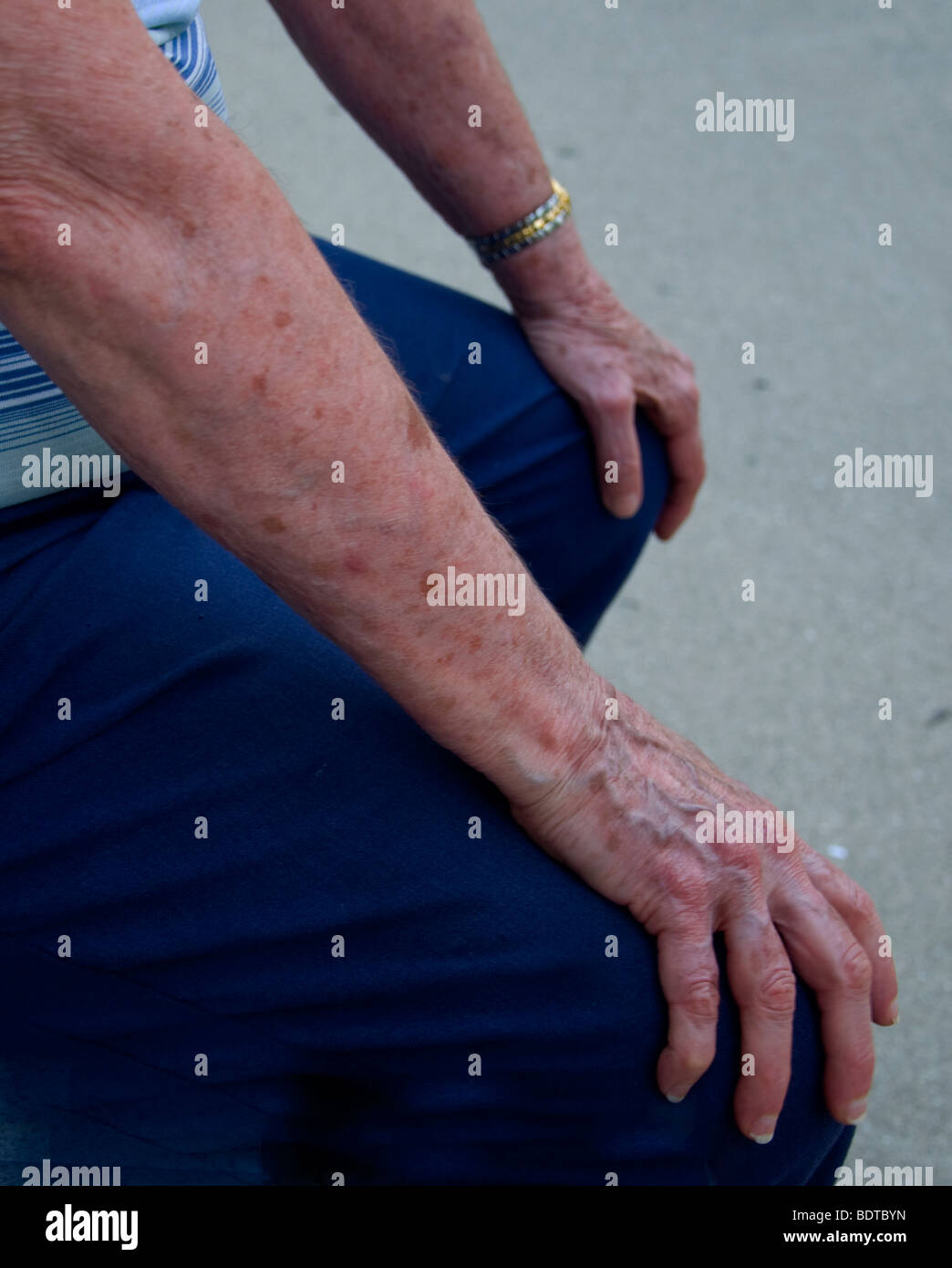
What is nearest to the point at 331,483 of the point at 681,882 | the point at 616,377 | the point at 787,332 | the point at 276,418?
the point at 276,418

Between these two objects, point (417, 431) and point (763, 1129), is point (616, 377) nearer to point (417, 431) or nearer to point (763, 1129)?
point (417, 431)

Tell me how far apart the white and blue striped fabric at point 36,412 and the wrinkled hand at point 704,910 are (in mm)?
362

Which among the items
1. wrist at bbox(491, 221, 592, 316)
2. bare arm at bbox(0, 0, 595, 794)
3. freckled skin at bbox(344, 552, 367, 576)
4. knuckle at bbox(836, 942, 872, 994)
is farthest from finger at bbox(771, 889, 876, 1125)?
wrist at bbox(491, 221, 592, 316)

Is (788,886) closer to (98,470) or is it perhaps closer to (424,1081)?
(424,1081)

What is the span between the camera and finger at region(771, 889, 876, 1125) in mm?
823

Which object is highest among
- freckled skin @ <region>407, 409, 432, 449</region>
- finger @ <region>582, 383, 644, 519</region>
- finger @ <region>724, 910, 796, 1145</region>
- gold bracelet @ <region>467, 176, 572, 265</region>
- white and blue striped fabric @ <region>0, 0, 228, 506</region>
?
gold bracelet @ <region>467, 176, 572, 265</region>

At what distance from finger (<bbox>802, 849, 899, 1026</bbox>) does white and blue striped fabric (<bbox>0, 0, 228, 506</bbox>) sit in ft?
1.83

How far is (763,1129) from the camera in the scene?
0.79 metres

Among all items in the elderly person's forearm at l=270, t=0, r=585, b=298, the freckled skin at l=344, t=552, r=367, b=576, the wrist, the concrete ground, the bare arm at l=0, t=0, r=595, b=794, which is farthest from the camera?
the concrete ground

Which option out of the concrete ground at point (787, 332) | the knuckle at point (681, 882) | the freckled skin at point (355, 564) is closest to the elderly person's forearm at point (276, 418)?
the freckled skin at point (355, 564)

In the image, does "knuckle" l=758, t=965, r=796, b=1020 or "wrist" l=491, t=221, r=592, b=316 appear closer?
"knuckle" l=758, t=965, r=796, b=1020

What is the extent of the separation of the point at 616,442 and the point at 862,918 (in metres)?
0.46

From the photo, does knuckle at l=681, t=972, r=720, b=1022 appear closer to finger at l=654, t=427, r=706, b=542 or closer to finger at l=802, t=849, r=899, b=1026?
finger at l=802, t=849, r=899, b=1026
